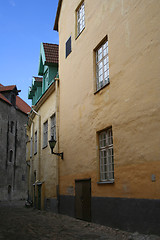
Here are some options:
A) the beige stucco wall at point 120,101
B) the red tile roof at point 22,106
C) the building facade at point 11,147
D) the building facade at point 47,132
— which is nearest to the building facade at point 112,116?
the beige stucco wall at point 120,101

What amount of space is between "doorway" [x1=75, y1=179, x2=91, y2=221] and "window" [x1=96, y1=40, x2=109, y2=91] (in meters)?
3.43

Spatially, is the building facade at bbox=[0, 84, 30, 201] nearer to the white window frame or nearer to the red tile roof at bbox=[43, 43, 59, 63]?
the red tile roof at bbox=[43, 43, 59, 63]

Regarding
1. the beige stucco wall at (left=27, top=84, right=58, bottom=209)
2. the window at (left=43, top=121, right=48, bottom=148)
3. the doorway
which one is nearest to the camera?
the doorway

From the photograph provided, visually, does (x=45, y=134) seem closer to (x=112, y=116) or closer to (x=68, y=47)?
(x=68, y=47)

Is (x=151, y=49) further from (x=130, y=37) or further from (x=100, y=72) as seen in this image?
(x=100, y=72)

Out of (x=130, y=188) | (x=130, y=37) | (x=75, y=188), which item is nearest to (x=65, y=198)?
(x=75, y=188)

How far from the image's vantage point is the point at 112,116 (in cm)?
872

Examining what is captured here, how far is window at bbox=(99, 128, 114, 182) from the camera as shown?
8.86 metres

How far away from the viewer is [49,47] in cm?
1866

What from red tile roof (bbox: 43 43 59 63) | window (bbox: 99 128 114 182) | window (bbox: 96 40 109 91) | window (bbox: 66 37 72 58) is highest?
red tile roof (bbox: 43 43 59 63)

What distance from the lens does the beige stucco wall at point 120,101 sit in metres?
6.92

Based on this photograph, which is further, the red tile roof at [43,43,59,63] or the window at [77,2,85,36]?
the red tile roof at [43,43,59,63]

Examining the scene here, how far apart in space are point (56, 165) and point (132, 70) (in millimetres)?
7004

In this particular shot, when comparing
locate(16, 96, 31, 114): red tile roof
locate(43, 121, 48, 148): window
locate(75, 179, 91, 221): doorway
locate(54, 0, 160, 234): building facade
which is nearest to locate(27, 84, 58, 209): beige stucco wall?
locate(43, 121, 48, 148): window
